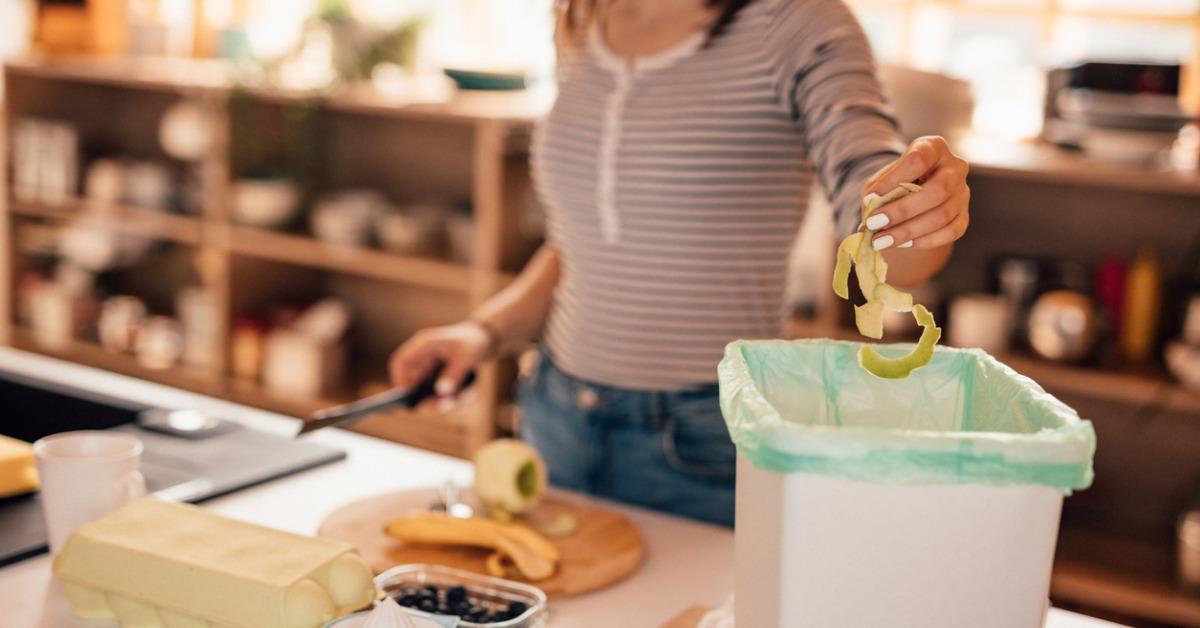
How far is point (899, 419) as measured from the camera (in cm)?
93

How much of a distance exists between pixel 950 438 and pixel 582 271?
2.89ft

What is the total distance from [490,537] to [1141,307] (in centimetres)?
164

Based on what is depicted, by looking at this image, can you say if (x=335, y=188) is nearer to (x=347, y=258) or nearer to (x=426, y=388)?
(x=347, y=258)

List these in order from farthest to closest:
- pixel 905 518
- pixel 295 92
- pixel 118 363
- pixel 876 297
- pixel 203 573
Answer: pixel 118 363 < pixel 295 92 < pixel 203 573 < pixel 876 297 < pixel 905 518

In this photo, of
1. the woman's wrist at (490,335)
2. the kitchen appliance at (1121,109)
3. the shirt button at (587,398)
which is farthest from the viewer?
the kitchen appliance at (1121,109)

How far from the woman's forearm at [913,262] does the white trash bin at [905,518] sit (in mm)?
362

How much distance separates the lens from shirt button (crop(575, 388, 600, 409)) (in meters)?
1.51

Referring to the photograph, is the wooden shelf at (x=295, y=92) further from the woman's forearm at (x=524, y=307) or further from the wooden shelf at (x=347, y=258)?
the woman's forearm at (x=524, y=307)

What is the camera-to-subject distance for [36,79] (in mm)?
3725

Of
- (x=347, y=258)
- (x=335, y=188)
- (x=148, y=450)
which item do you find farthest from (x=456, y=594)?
(x=335, y=188)

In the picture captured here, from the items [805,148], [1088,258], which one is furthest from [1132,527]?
[805,148]

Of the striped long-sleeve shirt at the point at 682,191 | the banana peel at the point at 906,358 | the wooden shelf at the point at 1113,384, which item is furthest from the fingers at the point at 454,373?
the wooden shelf at the point at 1113,384

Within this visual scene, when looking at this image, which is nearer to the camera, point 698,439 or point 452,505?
point 452,505

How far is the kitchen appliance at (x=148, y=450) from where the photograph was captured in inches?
50.8
